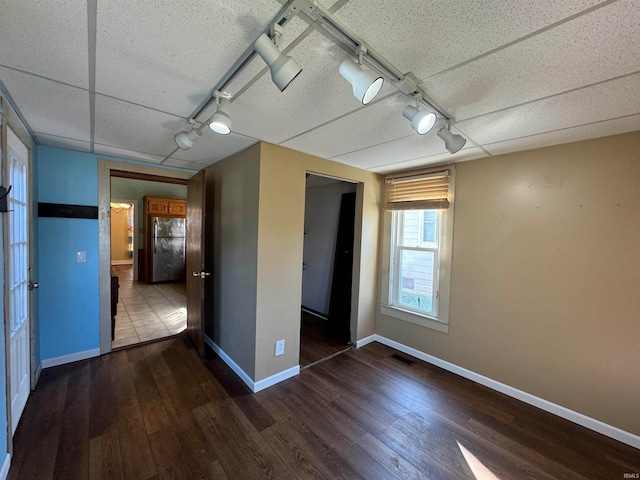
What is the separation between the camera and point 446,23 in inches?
35.8

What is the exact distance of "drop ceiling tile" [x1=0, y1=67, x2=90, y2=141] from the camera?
1336mm

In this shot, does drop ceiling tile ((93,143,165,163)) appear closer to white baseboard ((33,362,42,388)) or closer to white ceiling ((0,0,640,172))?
white ceiling ((0,0,640,172))

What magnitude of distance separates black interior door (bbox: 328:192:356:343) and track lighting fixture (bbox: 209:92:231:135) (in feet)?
8.09

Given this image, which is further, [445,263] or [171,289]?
[171,289]

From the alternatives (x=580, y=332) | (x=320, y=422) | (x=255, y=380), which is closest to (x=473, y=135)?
(x=580, y=332)

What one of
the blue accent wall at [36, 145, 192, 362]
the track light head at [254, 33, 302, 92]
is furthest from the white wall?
the track light head at [254, 33, 302, 92]

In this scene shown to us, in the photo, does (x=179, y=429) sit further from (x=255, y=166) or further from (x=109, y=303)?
(x=255, y=166)

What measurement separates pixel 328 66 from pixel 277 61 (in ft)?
1.14

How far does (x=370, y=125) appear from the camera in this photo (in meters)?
1.77

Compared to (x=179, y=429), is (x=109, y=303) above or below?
above

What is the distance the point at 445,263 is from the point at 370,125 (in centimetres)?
177

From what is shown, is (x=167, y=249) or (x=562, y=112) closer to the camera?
(x=562, y=112)

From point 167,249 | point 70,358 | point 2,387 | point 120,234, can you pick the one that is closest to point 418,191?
point 2,387

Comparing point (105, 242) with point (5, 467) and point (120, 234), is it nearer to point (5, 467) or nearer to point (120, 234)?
point (5, 467)
